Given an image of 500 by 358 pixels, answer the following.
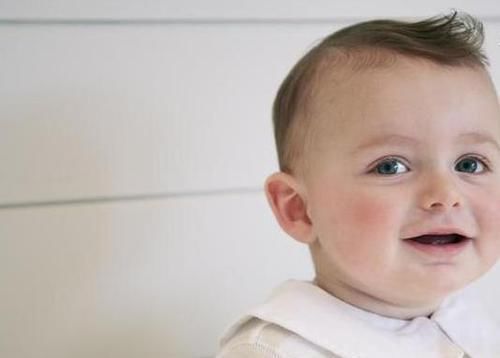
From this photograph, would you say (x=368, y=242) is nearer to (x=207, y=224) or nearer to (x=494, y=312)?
(x=207, y=224)

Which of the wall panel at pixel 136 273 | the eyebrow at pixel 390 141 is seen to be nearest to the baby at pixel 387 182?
Answer: the eyebrow at pixel 390 141

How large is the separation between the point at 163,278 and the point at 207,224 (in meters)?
0.09

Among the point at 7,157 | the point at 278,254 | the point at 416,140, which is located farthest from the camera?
the point at 278,254

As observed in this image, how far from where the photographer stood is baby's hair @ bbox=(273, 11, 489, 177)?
28.1 inches

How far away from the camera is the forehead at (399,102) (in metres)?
0.69

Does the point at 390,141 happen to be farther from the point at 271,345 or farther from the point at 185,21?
the point at 185,21

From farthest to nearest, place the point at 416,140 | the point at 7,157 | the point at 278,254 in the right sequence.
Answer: the point at 278,254 → the point at 7,157 → the point at 416,140

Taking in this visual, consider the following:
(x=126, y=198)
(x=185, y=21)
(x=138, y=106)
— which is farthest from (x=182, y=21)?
(x=126, y=198)

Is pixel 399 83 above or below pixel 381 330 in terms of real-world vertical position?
above

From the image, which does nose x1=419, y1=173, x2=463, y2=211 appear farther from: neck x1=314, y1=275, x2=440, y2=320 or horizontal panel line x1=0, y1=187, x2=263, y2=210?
horizontal panel line x1=0, y1=187, x2=263, y2=210

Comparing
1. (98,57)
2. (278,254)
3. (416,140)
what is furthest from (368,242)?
(98,57)

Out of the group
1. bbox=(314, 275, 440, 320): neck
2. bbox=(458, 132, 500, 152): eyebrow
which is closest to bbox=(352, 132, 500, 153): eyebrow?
bbox=(458, 132, 500, 152): eyebrow

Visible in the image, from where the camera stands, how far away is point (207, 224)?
3.11 feet

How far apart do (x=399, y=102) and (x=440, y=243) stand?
14 cm
